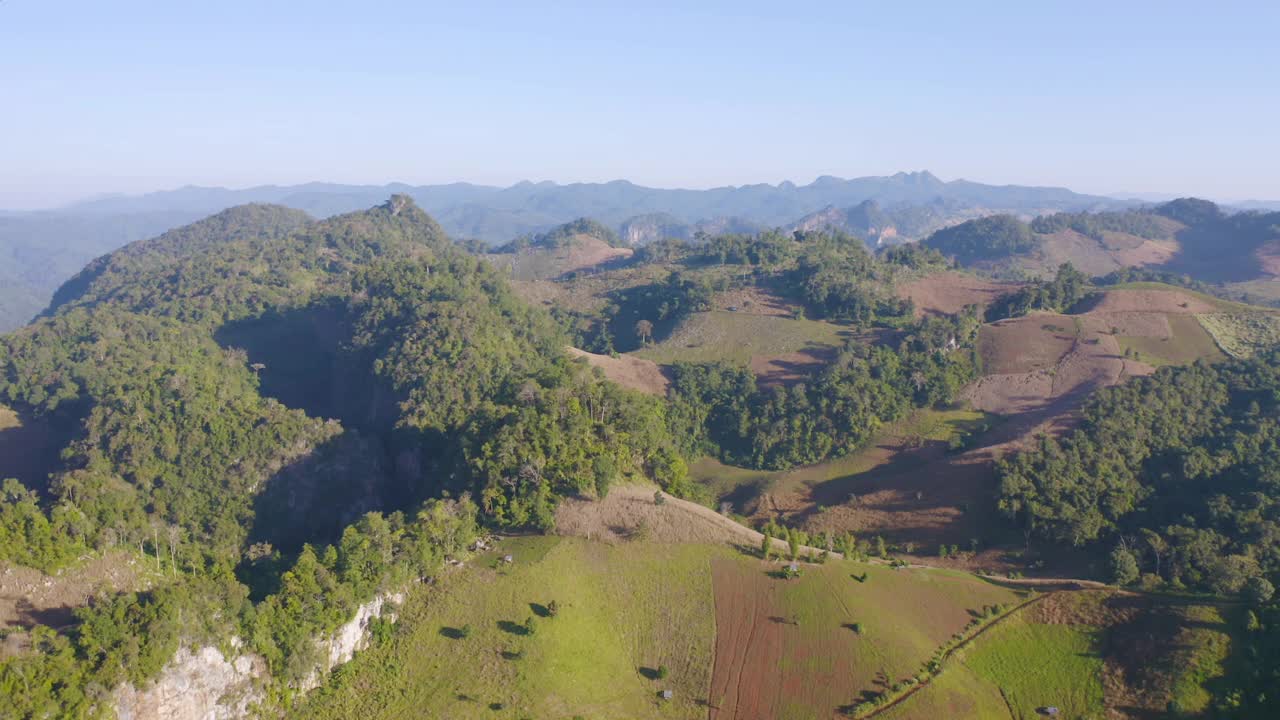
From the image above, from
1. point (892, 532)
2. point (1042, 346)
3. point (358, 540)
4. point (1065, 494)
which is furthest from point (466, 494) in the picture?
point (1042, 346)

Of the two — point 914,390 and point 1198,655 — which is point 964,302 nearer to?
point 914,390

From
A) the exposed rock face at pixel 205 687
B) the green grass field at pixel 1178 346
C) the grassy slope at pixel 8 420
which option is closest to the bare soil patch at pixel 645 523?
the exposed rock face at pixel 205 687

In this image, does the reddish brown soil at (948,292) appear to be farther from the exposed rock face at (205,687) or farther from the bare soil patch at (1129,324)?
the exposed rock face at (205,687)

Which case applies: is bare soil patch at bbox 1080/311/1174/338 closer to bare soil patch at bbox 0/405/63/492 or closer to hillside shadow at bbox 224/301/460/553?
hillside shadow at bbox 224/301/460/553

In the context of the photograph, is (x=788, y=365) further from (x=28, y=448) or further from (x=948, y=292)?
(x=28, y=448)

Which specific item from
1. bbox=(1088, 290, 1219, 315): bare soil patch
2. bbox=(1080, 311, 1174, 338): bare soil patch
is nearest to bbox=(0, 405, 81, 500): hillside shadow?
bbox=(1080, 311, 1174, 338): bare soil patch

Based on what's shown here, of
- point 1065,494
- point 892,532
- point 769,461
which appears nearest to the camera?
point 1065,494
